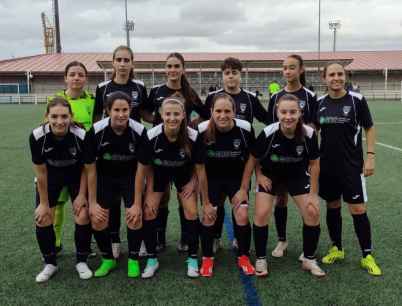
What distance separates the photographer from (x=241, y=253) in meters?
3.72

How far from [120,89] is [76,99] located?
425mm

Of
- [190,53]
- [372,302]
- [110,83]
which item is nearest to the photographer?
[372,302]

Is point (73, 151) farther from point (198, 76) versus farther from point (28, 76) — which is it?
point (28, 76)

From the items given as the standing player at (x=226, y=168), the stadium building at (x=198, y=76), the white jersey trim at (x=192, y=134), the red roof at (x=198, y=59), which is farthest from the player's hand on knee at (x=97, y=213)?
the red roof at (x=198, y=59)

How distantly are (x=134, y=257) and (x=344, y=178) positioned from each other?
1.92 metres

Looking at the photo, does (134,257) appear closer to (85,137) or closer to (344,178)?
(85,137)

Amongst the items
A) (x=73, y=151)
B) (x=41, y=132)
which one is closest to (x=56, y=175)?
(x=73, y=151)

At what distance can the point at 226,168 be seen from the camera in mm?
3803

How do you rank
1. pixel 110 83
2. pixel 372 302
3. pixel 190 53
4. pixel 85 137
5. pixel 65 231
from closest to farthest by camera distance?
pixel 372 302
pixel 85 137
pixel 110 83
pixel 65 231
pixel 190 53

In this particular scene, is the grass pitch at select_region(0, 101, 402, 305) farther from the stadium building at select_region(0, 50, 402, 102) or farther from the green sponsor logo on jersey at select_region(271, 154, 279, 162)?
the stadium building at select_region(0, 50, 402, 102)

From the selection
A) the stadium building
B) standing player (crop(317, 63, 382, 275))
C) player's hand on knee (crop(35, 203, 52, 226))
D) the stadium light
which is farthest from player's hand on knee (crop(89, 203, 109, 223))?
the stadium light

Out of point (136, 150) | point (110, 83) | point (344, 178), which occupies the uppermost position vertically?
point (110, 83)

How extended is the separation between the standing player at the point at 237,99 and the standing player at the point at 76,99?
1158 millimetres

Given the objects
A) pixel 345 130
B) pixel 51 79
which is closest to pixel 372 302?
pixel 345 130
